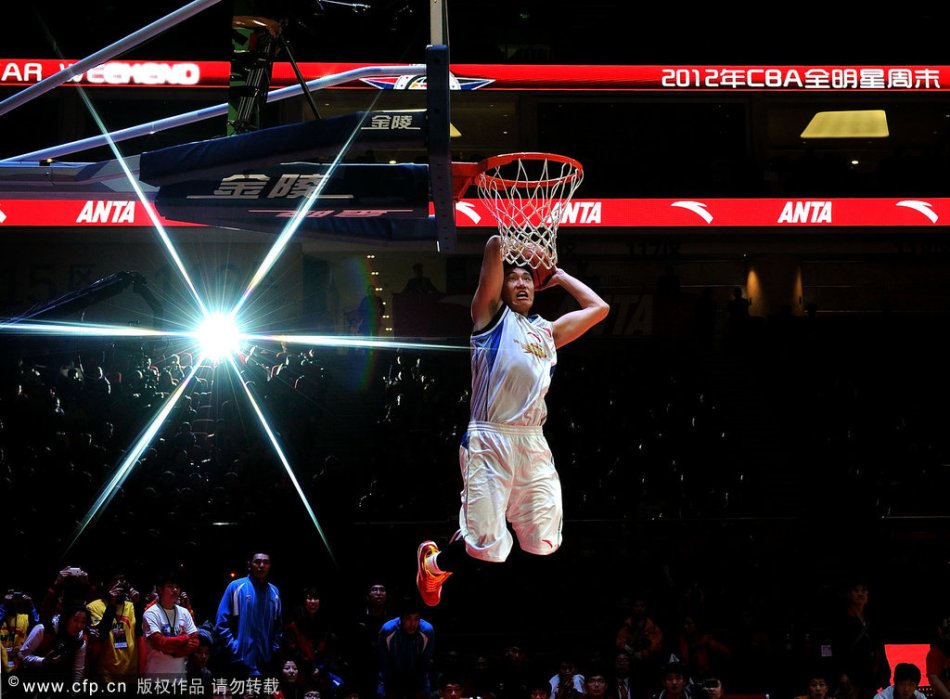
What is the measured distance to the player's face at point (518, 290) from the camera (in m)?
6.07

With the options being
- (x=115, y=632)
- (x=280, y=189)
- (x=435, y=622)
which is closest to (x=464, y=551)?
(x=280, y=189)

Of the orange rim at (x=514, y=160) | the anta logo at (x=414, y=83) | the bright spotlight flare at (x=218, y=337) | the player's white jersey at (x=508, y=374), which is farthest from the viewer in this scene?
the bright spotlight flare at (x=218, y=337)

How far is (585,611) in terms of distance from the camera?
36.9 feet

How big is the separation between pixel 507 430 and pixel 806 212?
39.7 ft

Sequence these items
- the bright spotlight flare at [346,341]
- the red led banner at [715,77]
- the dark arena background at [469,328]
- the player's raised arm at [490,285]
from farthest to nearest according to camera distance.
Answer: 1. the bright spotlight flare at [346,341]
2. the red led banner at [715,77]
3. the dark arena background at [469,328]
4. the player's raised arm at [490,285]

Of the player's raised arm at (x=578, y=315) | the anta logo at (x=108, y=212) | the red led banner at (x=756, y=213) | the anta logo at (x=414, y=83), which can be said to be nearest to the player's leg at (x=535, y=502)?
the player's raised arm at (x=578, y=315)

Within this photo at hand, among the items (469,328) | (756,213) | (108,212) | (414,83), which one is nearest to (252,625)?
(414,83)

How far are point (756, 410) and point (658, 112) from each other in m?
7.07

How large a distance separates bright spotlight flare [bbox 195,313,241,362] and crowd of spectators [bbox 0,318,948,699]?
1.07 ft

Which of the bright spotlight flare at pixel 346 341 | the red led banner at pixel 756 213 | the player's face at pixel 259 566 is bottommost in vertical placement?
the player's face at pixel 259 566

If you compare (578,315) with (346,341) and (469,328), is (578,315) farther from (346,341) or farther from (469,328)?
(469,328)

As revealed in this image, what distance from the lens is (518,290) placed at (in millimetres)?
6070

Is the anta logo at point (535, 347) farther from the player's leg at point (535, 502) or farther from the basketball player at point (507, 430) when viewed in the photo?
the player's leg at point (535, 502)

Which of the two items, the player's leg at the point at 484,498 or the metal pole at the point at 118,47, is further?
the player's leg at the point at 484,498
